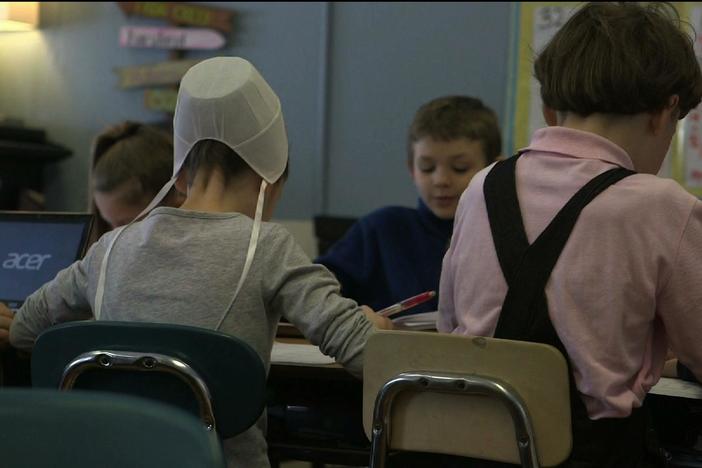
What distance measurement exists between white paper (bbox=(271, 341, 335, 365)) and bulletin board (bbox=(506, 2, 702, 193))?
6.86 feet

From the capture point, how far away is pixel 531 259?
3.93 feet

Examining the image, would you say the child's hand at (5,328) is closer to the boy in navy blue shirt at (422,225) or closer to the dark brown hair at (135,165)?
the dark brown hair at (135,165)

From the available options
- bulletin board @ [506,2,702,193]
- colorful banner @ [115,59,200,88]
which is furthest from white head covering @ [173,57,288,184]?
colorful banner @ [115,59,200,88]

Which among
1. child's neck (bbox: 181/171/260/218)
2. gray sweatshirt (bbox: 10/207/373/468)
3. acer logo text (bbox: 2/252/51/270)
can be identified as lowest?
acer logo text (bbox: 2/252/51/270)

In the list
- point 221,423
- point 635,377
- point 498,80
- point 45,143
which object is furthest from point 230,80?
point 45,143

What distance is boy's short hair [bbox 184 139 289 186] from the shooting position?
1.47 metres

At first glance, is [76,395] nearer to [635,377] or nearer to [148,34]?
[635,377]

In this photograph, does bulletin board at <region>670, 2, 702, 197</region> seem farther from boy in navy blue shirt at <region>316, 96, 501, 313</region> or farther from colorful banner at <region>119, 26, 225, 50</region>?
colorful banner at <region>119, 26, 225, 50</region>

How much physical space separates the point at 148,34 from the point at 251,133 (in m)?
2.74

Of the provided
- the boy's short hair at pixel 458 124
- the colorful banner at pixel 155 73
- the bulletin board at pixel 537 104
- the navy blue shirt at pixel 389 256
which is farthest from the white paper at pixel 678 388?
the colorful banner at pixel 155 73

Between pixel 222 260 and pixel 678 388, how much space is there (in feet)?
2.09

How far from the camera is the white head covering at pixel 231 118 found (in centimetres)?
145

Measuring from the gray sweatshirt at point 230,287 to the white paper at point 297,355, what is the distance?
0.05 meters

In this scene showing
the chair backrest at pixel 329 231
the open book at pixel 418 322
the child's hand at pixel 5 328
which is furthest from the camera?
the chair backrest at pixel 329 231
